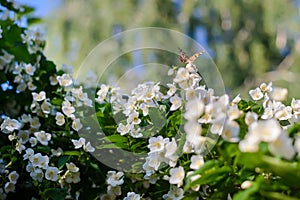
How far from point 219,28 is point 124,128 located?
241 inches

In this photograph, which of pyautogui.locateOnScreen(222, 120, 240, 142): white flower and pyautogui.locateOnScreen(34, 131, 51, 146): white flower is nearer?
pyautogui.locateOnScreen(222, 120, 240, 142): white flower

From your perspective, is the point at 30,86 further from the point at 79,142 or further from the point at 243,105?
the point at 243,105

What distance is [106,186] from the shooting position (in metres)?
1.17

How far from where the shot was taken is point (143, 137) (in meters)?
1.10

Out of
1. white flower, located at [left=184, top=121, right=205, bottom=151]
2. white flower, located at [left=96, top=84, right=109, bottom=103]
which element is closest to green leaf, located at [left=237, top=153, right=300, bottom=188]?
white flower, located at [left=184, top=121, right=205, bottom=151]

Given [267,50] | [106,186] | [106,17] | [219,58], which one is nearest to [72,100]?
[106,186]

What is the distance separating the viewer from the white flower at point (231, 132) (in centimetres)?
74

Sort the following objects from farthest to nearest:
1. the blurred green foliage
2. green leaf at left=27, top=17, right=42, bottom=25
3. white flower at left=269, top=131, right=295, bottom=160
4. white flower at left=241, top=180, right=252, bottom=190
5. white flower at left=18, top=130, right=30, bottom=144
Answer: the blurred green foliage, green leaf at left=27, top=17, right=42, bottom=25, white flower at left=18, top=130, right=30, bottom=144, white flower at left=241, top=180, right=252, bottom=190, white flower at left=269, top=131, right=295, bottom=160

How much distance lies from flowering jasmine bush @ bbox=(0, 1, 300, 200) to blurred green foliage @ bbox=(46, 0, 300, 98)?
473 cm

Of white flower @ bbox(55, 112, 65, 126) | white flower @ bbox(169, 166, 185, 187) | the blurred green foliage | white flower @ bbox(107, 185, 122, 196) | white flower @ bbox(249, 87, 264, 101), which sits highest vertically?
the blurred green foliage

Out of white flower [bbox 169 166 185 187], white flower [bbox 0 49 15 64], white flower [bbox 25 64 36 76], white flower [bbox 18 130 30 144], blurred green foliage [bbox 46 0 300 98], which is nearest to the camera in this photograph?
white flower [bbox 169 166 185 187]

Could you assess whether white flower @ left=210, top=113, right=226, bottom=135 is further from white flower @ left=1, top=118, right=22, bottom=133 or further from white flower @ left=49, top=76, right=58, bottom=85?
white flower @ left=49, top=76, right=58, bottom=85

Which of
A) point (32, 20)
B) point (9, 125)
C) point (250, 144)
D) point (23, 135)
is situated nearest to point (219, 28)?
point (32, 20)

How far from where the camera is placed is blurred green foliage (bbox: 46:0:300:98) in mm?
6359
